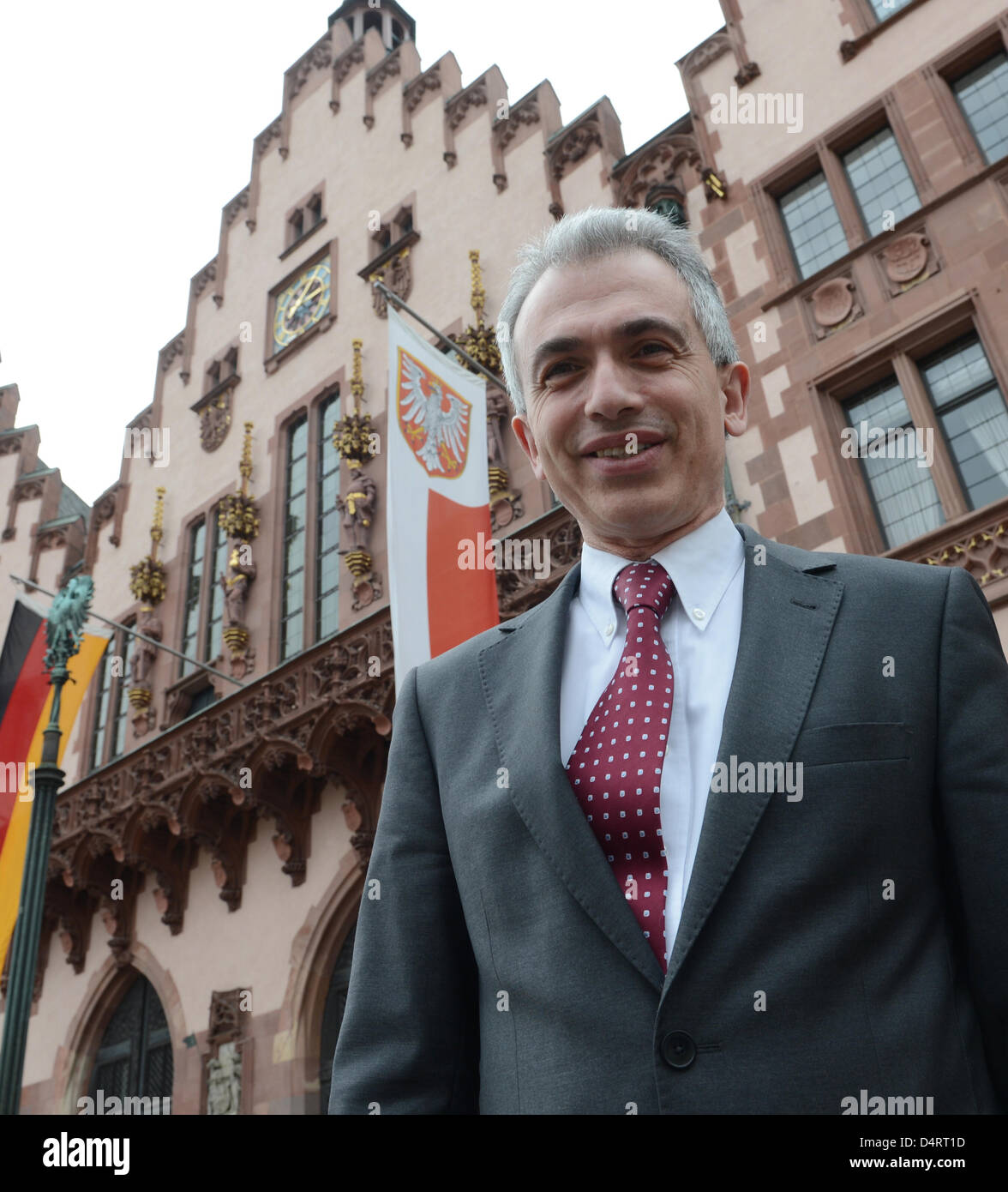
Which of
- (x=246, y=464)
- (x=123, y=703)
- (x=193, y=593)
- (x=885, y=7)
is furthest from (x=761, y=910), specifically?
(x=123, y=703)

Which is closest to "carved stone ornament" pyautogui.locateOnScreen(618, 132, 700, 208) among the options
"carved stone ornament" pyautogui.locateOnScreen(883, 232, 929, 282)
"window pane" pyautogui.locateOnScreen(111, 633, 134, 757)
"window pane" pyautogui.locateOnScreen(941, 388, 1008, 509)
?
"carved stone ornament" pyautogui.locateOnScreen(883, 232, 929, 282)

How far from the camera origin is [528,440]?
2.46 metres

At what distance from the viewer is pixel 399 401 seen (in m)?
10.3

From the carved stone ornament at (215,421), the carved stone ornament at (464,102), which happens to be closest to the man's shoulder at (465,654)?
the carved stone ornament at (464,102)

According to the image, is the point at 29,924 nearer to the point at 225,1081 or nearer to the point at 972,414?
the point at 225,1081

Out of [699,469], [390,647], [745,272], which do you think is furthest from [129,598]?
[699,469]

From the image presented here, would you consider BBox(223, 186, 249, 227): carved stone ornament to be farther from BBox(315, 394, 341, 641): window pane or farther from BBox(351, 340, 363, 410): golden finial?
BBox(351, 340, 363, 410): golden finial

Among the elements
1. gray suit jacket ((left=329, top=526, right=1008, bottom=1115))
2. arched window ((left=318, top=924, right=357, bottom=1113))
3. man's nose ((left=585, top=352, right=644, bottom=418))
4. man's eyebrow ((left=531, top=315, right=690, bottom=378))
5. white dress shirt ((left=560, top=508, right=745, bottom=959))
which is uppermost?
arched window ((left=318, top=924, right=357, bottom=1113))

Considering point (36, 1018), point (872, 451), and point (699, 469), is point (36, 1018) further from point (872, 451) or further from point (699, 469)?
point (699, 469)

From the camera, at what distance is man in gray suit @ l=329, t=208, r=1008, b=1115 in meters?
1.56

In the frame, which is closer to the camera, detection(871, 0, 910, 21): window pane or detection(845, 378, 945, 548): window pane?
detection(845, 378, 945, 548): window pane

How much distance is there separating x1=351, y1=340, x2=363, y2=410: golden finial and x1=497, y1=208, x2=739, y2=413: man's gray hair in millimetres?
14817

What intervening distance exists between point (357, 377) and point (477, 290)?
9.06 ft
